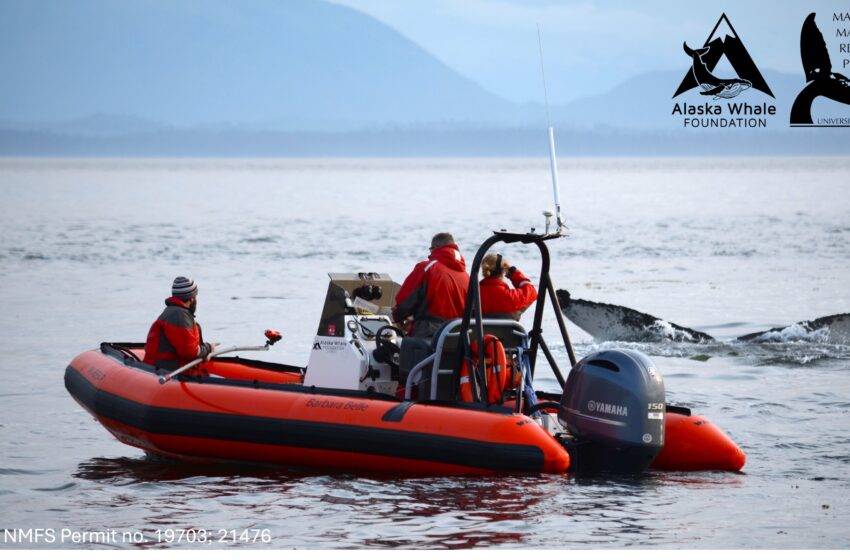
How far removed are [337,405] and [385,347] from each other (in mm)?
678

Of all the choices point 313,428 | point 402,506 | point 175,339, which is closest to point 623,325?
point 175,339

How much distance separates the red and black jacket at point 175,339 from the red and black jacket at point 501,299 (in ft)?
7.24

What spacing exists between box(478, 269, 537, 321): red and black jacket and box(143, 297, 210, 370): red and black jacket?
2206 millimetres

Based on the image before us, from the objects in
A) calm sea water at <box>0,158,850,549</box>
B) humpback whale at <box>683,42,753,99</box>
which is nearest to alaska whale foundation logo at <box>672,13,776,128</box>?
humpback whale at <box>683,42,753,99</box>

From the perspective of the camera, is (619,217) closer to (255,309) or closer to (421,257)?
(421,257)

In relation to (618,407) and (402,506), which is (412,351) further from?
(618,407)

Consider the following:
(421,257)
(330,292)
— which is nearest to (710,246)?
(421,257)

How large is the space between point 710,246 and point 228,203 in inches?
1205

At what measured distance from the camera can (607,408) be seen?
8.84m

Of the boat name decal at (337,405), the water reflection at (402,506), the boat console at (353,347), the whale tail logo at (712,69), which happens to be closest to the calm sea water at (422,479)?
the water reflection at (402,506)

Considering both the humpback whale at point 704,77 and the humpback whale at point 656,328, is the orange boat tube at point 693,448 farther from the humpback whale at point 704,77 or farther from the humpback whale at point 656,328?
the humpback whale at point 704,77

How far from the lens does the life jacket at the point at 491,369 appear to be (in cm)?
934

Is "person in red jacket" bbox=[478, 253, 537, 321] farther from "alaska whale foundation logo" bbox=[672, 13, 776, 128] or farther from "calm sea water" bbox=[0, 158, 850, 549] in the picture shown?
"alaska whale foundation logo" bbox=[672, 13, 776, 128]

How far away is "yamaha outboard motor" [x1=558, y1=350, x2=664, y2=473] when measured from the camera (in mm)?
8797
